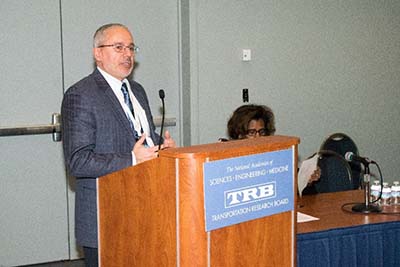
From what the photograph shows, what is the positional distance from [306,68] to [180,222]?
3.76m

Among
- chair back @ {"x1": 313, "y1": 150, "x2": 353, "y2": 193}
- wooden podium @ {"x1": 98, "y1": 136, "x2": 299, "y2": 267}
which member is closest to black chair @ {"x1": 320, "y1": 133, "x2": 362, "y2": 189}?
chair back @ {"x1": 313, "y1": 150, "x2": 353, "y2": 193}

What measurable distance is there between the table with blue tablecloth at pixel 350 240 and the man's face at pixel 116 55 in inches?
41.4

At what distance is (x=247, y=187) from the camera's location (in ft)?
6.47

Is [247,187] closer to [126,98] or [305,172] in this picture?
[126,98]

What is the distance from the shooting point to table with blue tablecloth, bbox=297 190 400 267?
2734 millimetres

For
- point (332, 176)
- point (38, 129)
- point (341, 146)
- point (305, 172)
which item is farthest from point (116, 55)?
point (341, 146)

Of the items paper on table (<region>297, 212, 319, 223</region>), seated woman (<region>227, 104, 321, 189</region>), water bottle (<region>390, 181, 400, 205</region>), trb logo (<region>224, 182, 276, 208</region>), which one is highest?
seated woman (<region>227, 104, 321, 189</region>)

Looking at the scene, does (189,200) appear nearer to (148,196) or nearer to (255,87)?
(148,196)

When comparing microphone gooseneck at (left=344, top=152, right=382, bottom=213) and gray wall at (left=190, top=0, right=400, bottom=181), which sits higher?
gray wall at (left=190, top=0, right=400, bottom=181)

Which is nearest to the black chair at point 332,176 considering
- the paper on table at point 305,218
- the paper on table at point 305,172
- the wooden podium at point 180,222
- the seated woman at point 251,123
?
the seated woman at point 251,123

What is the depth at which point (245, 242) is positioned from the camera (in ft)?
6.55

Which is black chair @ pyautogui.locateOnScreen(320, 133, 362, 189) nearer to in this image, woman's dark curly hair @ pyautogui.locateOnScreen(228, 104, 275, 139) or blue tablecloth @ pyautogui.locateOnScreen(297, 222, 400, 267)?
woman's dark curly hair @ pyautogui.locateOnScreen(228, 104, 275, 139)

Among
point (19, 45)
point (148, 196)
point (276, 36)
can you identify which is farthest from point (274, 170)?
point (276, 36)

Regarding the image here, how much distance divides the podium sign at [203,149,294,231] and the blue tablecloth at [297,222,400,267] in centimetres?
66
